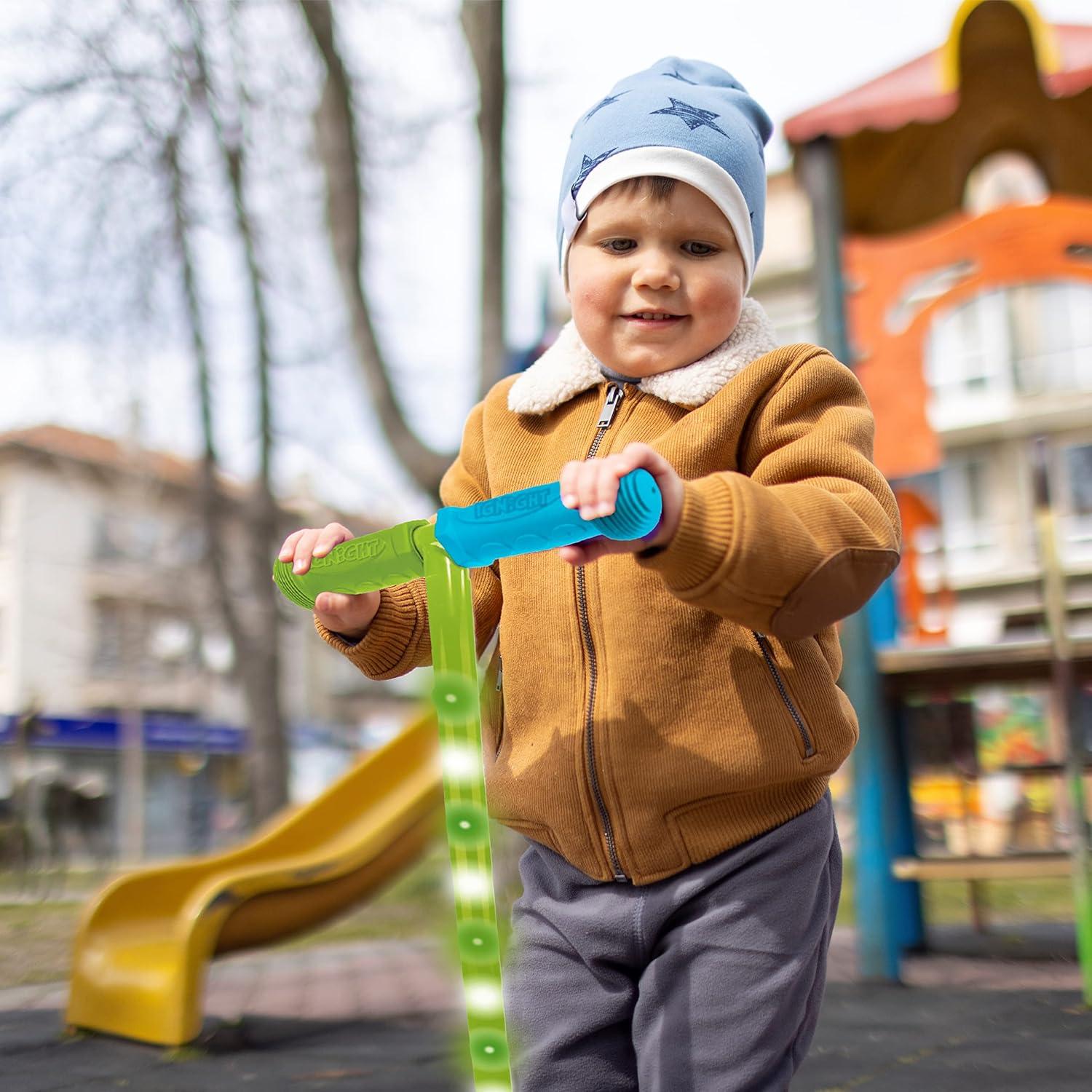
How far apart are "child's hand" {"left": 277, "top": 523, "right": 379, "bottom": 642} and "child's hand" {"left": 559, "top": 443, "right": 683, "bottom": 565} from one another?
33 centimetres

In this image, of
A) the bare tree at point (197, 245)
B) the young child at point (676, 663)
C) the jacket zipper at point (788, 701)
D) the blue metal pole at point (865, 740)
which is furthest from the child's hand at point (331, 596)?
the bare tree at point (197, 245)

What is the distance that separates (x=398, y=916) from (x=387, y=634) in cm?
550

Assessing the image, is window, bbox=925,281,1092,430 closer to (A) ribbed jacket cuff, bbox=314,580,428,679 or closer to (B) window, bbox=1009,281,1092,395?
(B) window, bbox=1009,281,1092,395

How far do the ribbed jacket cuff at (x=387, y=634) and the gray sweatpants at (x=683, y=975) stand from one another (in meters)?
0.32

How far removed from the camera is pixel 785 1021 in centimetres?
127

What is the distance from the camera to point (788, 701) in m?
1.29

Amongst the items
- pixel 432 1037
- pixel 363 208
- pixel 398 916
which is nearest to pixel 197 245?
pixel 363 208

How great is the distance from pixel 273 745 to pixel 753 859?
8.09 metres

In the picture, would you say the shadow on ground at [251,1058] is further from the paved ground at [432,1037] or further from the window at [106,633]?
the window at [106,633]

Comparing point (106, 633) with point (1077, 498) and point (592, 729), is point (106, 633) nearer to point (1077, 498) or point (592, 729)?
point (1077, 498)

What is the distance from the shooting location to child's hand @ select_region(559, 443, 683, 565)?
998 mm

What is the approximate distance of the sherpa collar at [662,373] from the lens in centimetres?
138

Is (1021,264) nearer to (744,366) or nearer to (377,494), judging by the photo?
(744,366)

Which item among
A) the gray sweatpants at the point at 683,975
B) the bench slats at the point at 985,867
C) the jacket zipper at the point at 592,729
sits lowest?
the bench slats at the point at 985,867
